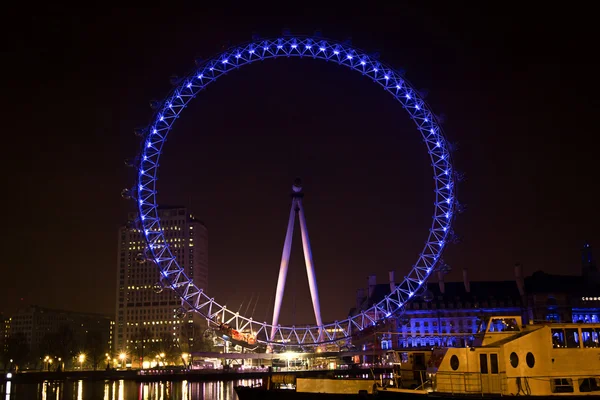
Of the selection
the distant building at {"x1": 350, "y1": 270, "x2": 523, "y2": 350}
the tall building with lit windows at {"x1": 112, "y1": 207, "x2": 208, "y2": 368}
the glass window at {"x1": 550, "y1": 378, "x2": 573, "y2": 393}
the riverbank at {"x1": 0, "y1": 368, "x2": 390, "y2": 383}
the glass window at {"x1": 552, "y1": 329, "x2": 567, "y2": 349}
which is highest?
Answer: the tall building with lit windows at {"x1": 112, "y1": 207, "x2": 208, "y2": 368}

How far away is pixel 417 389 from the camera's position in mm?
30047

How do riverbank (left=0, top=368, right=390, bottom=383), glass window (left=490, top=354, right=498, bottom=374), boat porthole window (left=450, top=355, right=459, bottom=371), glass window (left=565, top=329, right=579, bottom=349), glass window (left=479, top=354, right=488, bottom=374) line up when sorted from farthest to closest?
1. riverbank (left=0, top=368, right=390, bottom=383)
2. boat porthole window (left=450, top=355, right=459, bottom=371)
3. glass window (left=479, top=354, right=488, bottom=374)
4. glass window (left=490, top=354, right=498, bottom=374)
5. glass window (left=565, top=329, right=579, bottom=349)

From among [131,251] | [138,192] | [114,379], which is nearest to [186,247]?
[131,251]

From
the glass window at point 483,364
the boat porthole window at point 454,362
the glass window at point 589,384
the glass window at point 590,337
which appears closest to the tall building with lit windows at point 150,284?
the boat porthole window at point 454,362

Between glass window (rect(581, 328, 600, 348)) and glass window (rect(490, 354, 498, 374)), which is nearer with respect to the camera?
glass window (rect(581, 328, 600, 348))

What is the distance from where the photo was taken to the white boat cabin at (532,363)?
27.0 m

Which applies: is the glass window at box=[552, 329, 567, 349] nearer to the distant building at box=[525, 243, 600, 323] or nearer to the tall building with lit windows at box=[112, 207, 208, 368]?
the distant building at box=[525, 243, 600, 323]

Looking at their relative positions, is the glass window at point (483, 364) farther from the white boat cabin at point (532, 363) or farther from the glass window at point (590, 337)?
the glass window at point (590, 337)

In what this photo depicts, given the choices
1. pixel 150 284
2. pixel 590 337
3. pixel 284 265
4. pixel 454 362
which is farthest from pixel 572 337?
pixel 150 284

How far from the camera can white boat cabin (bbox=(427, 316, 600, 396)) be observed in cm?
2705

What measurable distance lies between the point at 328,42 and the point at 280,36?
13.3 ft

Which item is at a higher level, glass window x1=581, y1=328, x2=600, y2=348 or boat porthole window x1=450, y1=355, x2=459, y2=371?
glass window x1=581, y1=328, x2=600, y2=348

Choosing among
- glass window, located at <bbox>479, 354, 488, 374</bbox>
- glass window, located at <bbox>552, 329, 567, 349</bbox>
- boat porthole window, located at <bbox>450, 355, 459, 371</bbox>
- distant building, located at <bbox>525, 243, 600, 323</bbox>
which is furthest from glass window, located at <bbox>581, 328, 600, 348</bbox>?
distant building, located at <bbox>525, 243, 600, 323</bbox>

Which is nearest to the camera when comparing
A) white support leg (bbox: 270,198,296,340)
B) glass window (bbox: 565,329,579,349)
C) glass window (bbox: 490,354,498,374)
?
glass window (bbox: 565,329,579,349)
